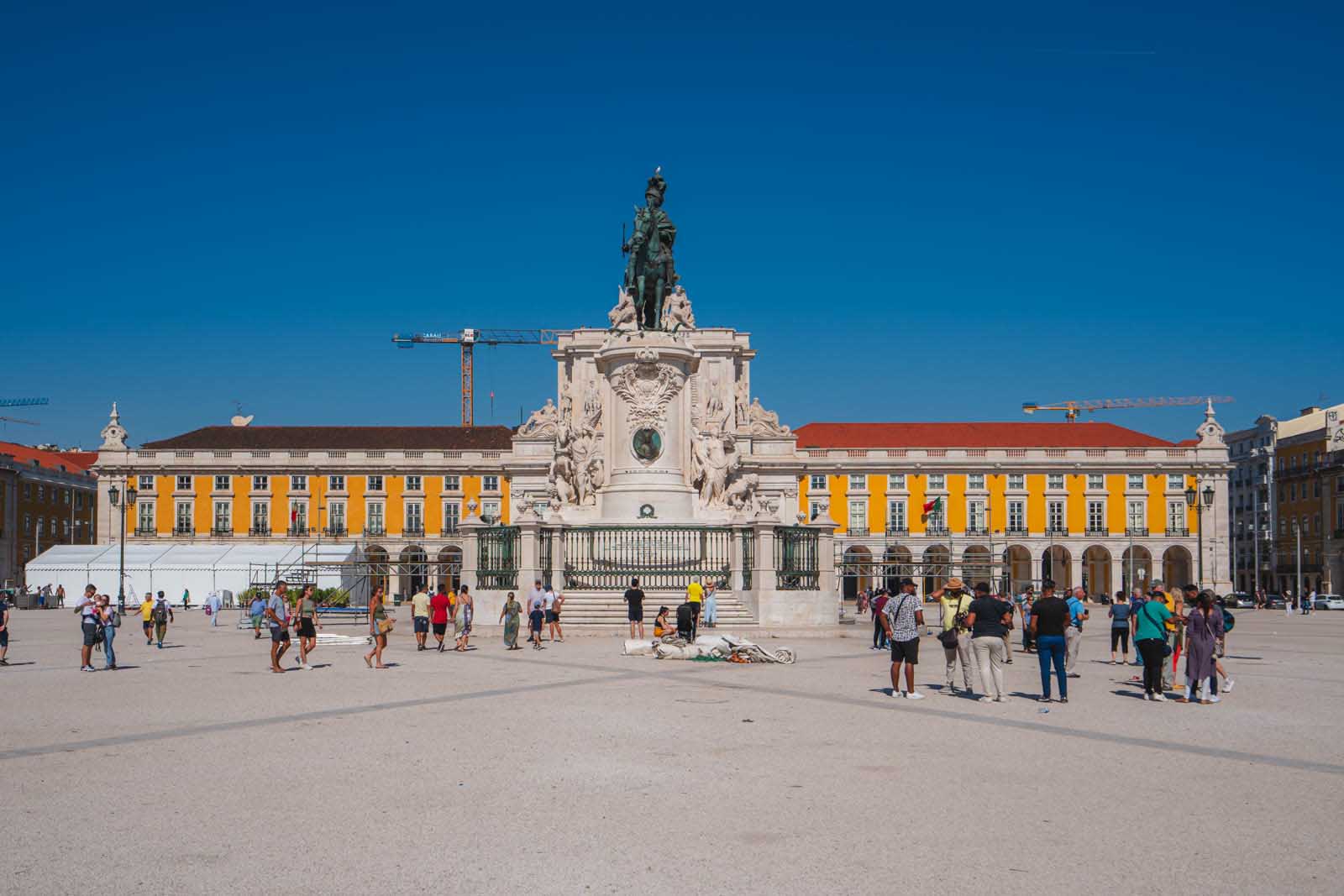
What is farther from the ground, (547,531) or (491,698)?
(547,531)

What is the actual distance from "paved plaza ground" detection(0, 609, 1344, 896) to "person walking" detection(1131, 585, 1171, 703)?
36 centimetres

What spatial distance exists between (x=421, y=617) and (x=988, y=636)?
13414 mm

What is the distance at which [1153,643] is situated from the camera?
15781 mm

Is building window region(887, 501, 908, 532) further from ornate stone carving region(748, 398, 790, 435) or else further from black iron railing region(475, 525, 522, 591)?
black iron railing region(475, 525, 522, 591)

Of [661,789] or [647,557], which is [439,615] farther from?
[661,789]

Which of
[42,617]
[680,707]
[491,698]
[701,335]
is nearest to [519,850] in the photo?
[680,707]

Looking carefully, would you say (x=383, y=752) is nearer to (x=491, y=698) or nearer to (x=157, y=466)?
(x=491, y=698)

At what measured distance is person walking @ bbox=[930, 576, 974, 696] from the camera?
16.0 meters

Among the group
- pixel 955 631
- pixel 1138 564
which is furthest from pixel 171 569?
pixel 1138 564

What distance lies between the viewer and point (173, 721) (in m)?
13.7

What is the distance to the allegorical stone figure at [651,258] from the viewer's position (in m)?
34.8

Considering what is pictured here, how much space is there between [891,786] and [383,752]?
15.1 ft

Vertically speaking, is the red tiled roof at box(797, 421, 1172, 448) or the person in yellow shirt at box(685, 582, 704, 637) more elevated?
the red tiled roof at box(797, 421, 1172, 448)

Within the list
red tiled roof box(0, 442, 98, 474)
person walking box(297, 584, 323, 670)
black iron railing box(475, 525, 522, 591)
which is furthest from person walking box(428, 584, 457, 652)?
red tiled roof box(0, 442, 98, 474)
